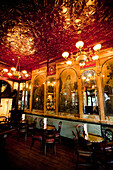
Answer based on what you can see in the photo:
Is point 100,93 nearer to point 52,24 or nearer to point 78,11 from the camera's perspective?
point 78,11

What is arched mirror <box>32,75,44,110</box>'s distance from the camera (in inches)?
261

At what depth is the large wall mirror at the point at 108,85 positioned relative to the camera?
402cm

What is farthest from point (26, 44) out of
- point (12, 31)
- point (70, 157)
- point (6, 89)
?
point (70, 157)

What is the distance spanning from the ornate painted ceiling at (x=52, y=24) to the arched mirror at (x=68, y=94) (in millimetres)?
1618

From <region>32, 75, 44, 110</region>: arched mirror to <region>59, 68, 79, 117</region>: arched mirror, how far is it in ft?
5.71

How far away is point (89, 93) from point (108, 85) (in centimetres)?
100

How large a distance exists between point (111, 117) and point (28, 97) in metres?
6.33

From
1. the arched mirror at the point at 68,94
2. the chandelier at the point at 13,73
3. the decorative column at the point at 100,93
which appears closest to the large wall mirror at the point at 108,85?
the decorative column at the point at 100,93

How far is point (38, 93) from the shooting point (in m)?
6.93

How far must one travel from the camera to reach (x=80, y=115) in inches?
185

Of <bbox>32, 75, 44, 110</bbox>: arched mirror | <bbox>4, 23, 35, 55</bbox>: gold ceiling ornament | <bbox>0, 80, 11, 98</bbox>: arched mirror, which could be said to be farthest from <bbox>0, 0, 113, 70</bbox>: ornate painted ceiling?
<bbox>0, 80, 11, 98</bbox>: arched mirror

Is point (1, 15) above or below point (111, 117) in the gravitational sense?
above

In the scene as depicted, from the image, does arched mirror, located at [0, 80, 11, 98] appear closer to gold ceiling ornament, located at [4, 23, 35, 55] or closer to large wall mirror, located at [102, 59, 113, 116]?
gold ceiling ornament, located at [4, 23, 35, 55]

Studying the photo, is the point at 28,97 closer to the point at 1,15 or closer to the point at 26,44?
the point at 26,44
